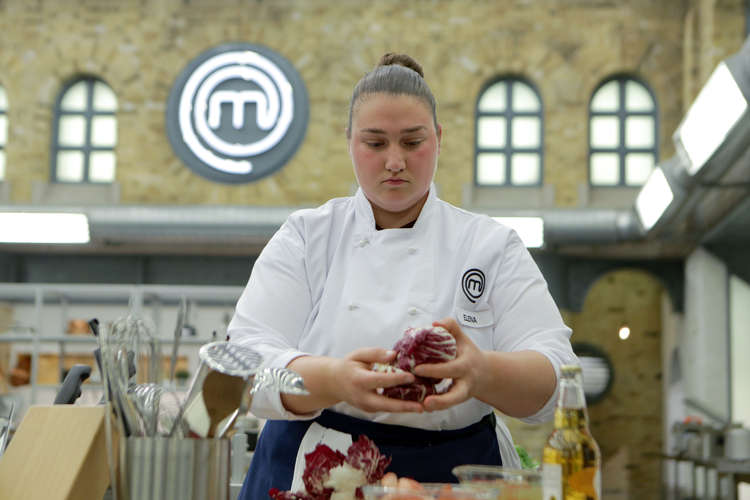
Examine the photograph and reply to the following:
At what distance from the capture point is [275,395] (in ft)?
4.19

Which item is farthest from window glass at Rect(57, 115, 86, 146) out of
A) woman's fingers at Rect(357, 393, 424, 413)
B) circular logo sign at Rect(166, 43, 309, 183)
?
woman's fingers at Rect(357, 393, 424, 413)

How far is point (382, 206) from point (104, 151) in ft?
31.0

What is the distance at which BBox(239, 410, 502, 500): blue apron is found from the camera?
135cm

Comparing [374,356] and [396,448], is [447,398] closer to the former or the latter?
→ [374,356]

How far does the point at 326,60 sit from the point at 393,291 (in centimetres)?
909

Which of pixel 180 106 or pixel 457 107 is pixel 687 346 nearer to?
pixel 457 107

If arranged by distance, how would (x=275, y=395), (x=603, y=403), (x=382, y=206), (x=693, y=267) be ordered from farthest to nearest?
(x=603, y=403), (x=693, y=267), (x=382, y=206), (x=275, y=395)

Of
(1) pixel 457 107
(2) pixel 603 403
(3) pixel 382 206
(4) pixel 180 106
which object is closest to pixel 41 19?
(4) pixel 180 106

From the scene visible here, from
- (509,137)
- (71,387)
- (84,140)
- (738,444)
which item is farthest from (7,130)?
(71,387)

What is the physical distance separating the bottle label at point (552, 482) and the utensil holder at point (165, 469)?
0.35 meters

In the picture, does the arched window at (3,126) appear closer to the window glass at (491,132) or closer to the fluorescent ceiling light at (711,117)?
the window glass at (491,132)

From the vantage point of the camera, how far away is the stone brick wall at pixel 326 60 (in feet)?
32.8

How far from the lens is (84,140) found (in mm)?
10391

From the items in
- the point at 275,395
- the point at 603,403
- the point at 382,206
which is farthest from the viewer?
the point at 603,403
